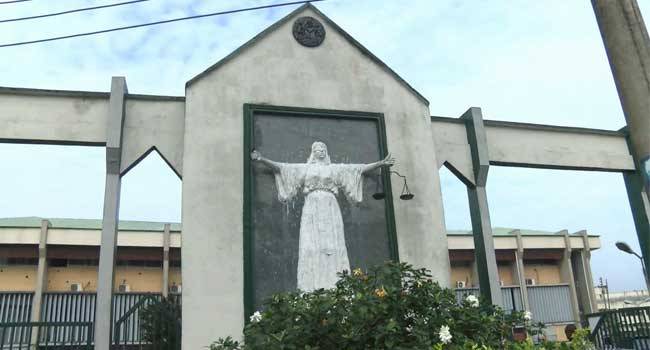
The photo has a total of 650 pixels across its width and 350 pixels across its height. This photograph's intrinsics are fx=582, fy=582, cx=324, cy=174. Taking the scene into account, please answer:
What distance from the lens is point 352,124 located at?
10516 mm

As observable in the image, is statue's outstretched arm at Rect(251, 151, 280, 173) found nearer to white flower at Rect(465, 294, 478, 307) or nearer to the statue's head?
the statue's head

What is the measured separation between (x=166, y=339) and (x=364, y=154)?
4.48 meters

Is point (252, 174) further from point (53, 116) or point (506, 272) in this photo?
point (506, 272)

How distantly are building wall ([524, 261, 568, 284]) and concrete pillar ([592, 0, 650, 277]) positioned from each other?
2527 centimetres

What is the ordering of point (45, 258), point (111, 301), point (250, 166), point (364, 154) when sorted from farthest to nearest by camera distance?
point (45, 258) < point (364, 154) < point (250, 166) < point (111, 301)

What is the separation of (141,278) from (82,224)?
11.6 feet

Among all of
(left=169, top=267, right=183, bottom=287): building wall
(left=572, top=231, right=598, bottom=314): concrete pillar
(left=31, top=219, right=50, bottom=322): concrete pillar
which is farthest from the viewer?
(left=572, top=231, right=598, bottom=314): concrete pillar

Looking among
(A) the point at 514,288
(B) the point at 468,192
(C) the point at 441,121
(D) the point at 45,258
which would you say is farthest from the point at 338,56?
(A) the point at 514,288

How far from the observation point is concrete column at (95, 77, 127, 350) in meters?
8.48

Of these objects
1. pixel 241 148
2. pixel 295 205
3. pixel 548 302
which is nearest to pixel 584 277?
pixel 548 302

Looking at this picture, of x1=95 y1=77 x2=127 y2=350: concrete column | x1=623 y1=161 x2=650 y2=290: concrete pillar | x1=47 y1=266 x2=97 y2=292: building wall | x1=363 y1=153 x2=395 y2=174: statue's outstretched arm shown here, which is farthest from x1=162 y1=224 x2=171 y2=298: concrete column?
x1=623 y1=161 x2=650 y2=290: concrete pillar

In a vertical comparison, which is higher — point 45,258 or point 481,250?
point 45,258

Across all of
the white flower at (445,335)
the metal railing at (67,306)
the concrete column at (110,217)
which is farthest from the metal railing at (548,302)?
the white flower at (445,335)

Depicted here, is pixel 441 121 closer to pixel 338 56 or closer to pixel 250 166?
pixel 338 56
